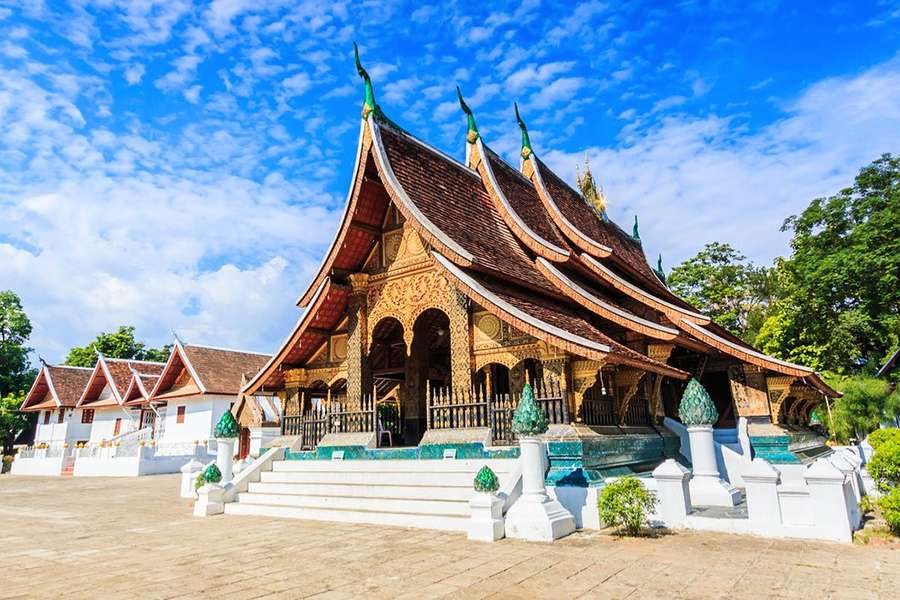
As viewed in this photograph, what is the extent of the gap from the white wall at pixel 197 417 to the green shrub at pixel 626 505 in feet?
68.7

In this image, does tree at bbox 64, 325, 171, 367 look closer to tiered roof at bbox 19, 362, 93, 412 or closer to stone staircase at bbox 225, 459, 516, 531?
tiered roof at bbox 19, 362, 93, 412

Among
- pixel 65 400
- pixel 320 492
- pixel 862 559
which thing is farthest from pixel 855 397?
pixel 65 400

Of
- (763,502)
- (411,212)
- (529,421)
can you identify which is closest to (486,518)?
(529,421)

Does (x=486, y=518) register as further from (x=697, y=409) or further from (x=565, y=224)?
(x=565, y=224)

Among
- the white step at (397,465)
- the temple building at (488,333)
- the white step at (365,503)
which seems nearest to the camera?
the white step at (365,503)

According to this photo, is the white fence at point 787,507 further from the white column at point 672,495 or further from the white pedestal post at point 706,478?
the white pedestal post at point 706,478

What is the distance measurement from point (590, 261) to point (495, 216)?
7.18ft

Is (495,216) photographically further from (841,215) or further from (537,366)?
(841,215)

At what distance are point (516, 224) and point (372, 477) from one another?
552 cm

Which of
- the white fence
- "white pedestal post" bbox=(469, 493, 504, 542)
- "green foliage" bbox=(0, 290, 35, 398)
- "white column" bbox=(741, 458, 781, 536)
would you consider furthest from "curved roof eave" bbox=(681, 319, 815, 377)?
"green foliage" bbox=(0, 290, 35, 398)

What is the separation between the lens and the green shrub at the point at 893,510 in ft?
19.2

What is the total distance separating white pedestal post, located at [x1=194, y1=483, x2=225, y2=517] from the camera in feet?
29.4

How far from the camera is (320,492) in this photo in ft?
29.1

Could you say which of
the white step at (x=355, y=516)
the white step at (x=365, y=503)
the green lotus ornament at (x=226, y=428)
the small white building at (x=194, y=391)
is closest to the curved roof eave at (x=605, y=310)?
the white step at (x=365, y=503)
